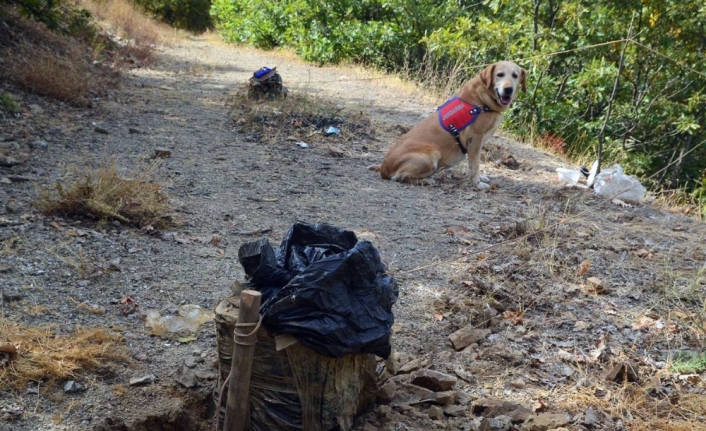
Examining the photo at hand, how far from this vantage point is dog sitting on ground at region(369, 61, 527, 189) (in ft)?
22.9

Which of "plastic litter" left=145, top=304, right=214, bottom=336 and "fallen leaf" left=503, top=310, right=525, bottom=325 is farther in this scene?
"fallen leaf" left=503, top=310, right=525, bottom=325

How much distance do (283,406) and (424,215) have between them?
3.52 metres

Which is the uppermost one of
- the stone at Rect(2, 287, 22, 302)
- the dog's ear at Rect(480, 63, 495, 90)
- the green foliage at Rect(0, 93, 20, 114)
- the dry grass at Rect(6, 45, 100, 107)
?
the dog's ear at Rect(480, 63, 495, 90)

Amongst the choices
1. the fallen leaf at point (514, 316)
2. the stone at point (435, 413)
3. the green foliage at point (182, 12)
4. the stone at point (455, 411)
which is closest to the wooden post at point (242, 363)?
the stone at point (435, 413)

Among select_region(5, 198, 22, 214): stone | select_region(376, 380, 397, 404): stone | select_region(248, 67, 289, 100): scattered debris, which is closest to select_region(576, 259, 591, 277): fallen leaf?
select_region(376, 380, 397, 404): stone

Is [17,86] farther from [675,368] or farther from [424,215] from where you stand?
[675,368]

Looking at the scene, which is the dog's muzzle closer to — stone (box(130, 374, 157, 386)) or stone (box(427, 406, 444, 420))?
stone (box(427, 406, 444, 420))

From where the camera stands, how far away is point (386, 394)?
3014 millimetres

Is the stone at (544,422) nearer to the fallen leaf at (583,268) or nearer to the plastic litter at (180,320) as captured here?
the fallen leaf at (583,268)

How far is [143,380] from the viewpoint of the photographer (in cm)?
302

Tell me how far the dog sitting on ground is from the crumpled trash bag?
4262mm

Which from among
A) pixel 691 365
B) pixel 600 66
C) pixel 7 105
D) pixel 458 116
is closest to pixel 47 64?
pixel 7 105

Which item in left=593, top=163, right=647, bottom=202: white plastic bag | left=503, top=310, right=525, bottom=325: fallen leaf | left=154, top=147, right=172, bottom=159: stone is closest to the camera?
left=503, top=310, right=525, bottom=325: fallen leaf

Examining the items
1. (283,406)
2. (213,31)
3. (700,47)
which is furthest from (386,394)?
(213,31)
